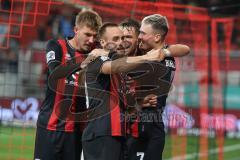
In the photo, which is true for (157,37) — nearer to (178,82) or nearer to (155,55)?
(155,55)

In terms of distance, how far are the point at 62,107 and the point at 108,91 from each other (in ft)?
3.28

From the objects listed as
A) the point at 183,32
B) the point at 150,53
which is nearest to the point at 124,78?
the point at 150,53

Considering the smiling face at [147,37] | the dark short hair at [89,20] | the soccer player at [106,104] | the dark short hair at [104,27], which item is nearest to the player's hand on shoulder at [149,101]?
the soccer player at [106,104]

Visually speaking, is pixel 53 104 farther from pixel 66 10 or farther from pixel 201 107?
pixel 66 10

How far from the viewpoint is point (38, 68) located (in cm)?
1274

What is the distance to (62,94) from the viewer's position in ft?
21.1

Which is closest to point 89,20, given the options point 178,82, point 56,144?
point 56,144

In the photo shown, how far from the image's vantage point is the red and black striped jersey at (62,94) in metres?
6.39

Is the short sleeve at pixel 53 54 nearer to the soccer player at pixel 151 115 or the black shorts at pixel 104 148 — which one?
the soccer player at pixel 151 115

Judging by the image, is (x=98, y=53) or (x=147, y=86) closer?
(x=98, y=53)

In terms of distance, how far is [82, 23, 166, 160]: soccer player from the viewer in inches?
217

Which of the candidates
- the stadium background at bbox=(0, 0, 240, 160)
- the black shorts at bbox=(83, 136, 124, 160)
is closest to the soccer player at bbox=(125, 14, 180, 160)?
the black shorts at bbox=(83, 136, 124, 160)

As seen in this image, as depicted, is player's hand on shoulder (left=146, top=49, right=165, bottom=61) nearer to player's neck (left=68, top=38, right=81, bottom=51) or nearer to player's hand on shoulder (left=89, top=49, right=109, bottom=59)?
player's hand on shoulder (left=89, top=49, right=109, bottom=59)

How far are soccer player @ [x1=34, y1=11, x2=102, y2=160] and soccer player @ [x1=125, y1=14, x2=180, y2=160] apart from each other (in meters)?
0.67
